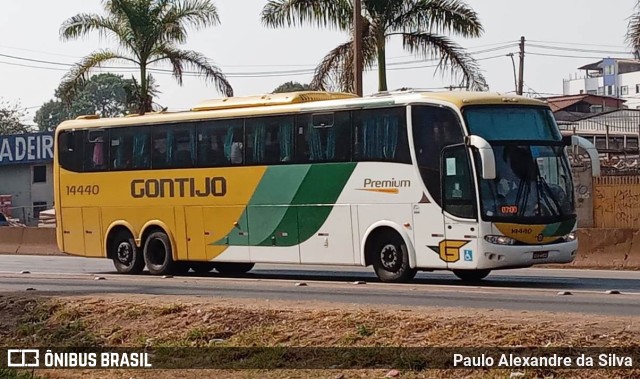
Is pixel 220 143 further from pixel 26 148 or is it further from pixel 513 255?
pixel 26 148

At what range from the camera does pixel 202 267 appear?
24500 mm

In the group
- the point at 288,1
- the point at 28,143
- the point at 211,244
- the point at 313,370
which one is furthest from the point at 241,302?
the point at 28,143

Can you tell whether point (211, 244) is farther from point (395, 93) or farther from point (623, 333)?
point (623, 333)

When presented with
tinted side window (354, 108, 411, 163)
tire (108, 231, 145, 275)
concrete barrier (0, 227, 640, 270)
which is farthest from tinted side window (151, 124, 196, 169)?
concrete barrier (0, 227, 640, 270)

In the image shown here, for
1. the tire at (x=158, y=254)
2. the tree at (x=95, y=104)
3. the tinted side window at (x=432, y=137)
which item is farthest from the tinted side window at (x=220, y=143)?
the tree at (x=95, y=104)

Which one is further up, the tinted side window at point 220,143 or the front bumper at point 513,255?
the tinted side window at point 220,143

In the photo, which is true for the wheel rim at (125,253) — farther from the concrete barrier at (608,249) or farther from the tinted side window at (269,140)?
the concrete barrier at (608,249)

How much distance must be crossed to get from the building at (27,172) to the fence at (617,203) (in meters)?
37.0

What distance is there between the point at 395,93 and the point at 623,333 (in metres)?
10.1

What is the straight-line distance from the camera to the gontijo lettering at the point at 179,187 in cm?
2245

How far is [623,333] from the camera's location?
1068 cm

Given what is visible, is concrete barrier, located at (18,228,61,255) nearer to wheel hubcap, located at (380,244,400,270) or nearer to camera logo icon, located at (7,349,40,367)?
wheel hubcap, located at (380,244,400,270)

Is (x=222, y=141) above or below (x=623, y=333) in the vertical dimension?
above

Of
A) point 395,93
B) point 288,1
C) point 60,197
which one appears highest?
point 288,1
